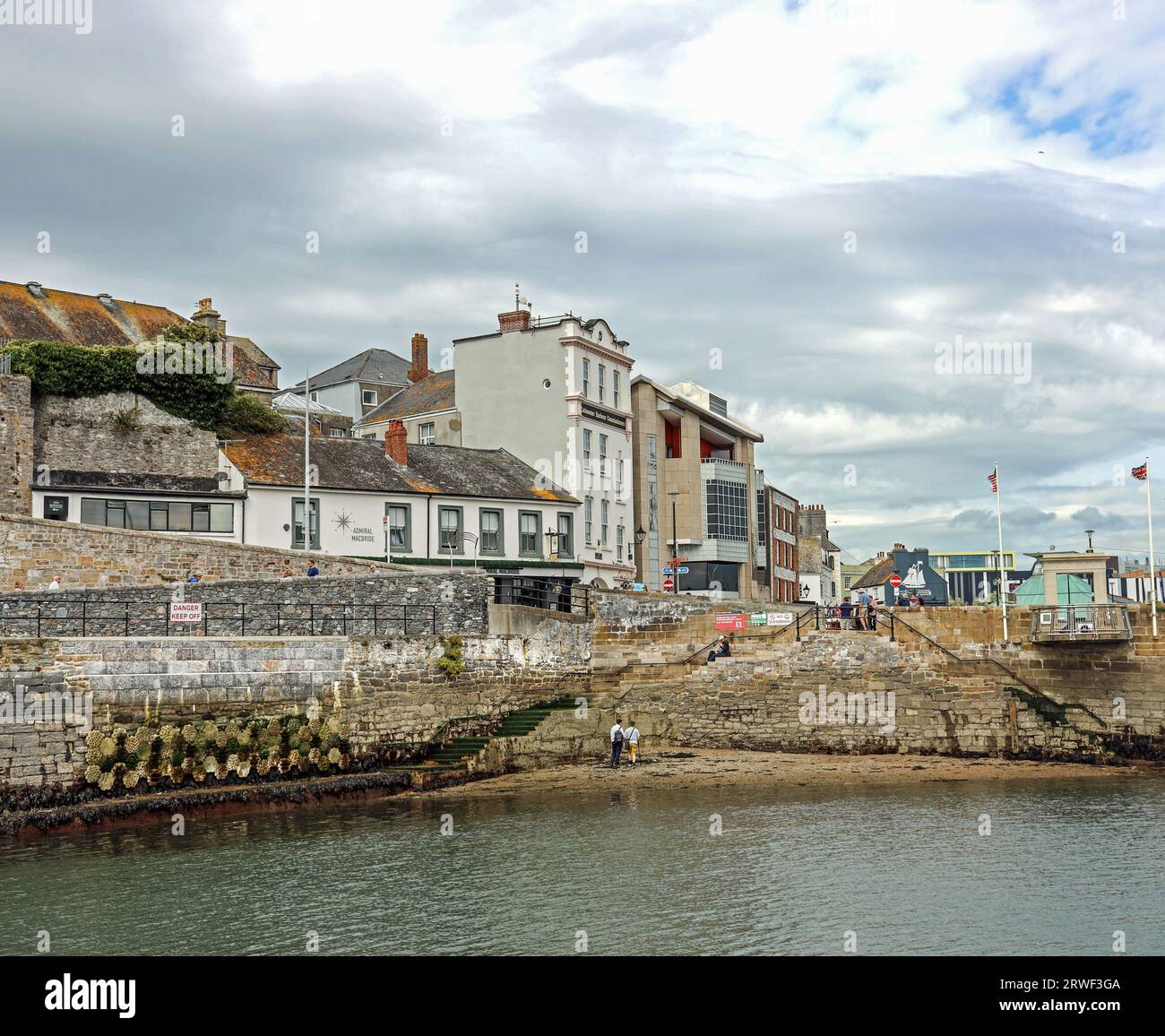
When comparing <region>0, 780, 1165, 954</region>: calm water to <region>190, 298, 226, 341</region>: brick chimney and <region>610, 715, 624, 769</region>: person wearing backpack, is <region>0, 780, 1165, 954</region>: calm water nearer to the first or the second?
<region>610, 715, 624, 769</region>: person wearing backpack

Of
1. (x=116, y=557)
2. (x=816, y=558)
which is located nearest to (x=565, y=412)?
(x=116, y=557)

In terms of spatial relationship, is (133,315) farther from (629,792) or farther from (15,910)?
(15,910)

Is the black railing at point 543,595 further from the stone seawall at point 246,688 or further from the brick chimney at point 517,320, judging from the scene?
the brick chimney at point 517,320

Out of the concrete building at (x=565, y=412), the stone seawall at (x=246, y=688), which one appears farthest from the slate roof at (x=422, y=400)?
the stone seawall at (x=246, y=688)

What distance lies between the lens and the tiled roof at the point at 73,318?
1927 inches

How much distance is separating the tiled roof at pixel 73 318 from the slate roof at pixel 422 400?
10702 mm

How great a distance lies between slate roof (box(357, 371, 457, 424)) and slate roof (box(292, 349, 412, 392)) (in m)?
10.6

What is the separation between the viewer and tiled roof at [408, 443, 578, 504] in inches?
1821

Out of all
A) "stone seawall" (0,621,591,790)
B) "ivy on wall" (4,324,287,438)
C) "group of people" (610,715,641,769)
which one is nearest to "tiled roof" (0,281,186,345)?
"ivy on wall" (4,324,287,438)

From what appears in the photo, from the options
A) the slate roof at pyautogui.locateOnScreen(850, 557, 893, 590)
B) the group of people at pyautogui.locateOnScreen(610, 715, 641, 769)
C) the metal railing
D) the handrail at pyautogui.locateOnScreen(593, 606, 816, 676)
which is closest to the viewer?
the group of people at pyautogui.locateOnScreen(610, 715, 641, 769)

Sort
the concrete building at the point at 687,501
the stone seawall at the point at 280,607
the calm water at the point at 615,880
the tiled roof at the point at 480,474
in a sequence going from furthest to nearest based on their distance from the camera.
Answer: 1. the concrete building at the point at 687,501
2. the tiled roof at the point at 480,474
3. the stone seawall at the point at 280,607
4. the calm water at the point at 615,880

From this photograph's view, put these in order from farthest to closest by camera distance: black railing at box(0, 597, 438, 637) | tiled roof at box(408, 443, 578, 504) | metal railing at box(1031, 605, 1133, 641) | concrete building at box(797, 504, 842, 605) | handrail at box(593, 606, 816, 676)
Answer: concrete building at box(797, 504, 842, 605) < tiled roof at box(408, 443, 578, 504) < handrail at box(593, 606, 816, 676) < metal railing at box(1031, 605, 1133, 641) < black railing at box(0, 597, 438, 637)
